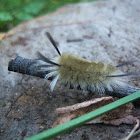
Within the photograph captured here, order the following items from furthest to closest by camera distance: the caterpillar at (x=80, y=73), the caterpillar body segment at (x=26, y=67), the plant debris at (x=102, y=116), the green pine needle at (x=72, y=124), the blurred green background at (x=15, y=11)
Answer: the blurred green background at (x=15, y=11), the caterpillar body segment at (x=26, y=67), the caterpillar at (x=80, y=73), the plant debris at (x=102, y=116), the green pine needle at (x=72, y=124)

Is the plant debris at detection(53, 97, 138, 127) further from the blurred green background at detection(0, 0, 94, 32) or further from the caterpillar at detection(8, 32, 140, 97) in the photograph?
the blurred green background at detection(0, 0, 94, 32)

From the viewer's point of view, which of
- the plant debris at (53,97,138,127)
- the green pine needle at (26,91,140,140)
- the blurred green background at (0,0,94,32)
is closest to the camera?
the green pine needle at (26,91,140,140)

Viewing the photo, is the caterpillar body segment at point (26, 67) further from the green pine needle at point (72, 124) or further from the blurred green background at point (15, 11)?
the blurred green background at point (15, 11)

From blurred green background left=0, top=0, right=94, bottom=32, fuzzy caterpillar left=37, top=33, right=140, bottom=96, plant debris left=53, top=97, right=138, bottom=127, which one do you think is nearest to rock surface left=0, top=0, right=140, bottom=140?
plant debris left=53, top=97, right=138, bottom=127

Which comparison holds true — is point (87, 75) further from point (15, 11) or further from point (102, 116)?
point (15, 11)

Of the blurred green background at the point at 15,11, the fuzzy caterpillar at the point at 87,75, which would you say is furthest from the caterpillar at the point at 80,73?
the blurred green background at the point at 15,11

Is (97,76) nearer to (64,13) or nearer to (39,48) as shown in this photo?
(39,48)

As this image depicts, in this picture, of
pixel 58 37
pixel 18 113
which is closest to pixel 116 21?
pixel 58 37
